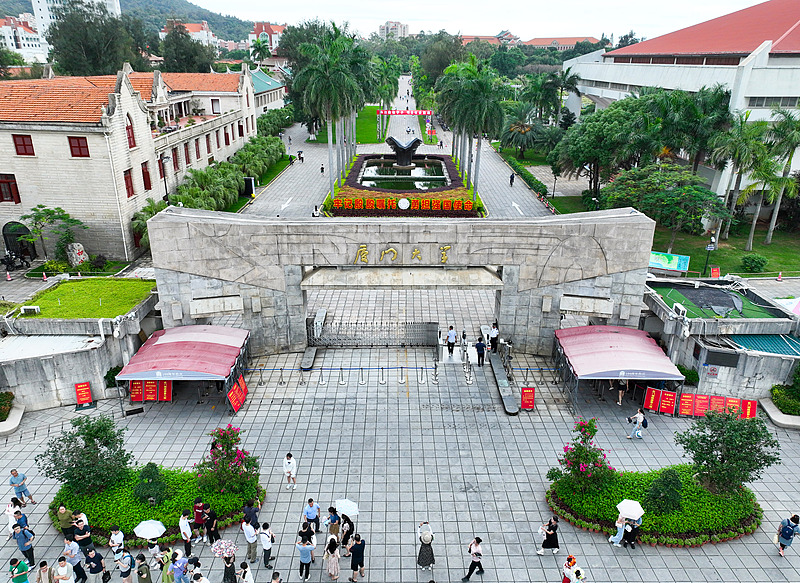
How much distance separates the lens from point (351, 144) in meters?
76.1

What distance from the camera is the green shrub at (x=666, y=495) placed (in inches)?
696

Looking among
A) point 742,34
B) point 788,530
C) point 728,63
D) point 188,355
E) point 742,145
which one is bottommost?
point 788,530

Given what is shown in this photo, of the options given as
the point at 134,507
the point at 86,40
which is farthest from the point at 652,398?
the point at 86,40

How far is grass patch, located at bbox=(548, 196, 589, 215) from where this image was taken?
5344 centimetres

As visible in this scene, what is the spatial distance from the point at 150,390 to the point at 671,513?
791 inches

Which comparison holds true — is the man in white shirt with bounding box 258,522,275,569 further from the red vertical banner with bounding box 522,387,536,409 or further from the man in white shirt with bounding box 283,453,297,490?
the red vertical banner with bounding box 522,387,536,409

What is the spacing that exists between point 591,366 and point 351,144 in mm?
59553

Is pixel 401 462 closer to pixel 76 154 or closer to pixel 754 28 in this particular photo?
pixel 76 154

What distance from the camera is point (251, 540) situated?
16.2 meters

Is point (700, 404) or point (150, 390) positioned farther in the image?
point (700, 404)

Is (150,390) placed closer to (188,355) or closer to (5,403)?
(188,355)

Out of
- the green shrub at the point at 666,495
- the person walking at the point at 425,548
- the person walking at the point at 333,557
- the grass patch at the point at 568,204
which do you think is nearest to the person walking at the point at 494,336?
the green shrub at the point at 666,495

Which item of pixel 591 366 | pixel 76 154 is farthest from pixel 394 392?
pixel 76 154

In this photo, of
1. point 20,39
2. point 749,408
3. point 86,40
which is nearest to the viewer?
point 749,408
